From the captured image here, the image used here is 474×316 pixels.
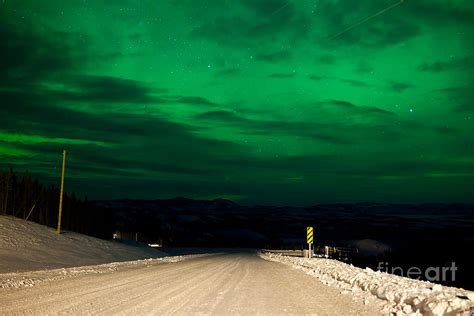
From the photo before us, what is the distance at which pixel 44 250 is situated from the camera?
32312 millimetres

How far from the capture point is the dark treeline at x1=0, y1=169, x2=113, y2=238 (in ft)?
159

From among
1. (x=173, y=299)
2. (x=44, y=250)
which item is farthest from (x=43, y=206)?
(x=173, y=299)

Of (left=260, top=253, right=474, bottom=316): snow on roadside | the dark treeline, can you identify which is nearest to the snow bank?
the dark treeline

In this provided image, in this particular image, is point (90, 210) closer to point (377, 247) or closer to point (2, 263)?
point (2, 263)

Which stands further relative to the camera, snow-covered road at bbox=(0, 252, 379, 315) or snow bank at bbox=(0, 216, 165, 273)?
snow bank at bbox=(0, 216, 165, 273)

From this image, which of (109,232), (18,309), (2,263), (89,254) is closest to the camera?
(18,309)

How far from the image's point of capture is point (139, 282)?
52.9ft

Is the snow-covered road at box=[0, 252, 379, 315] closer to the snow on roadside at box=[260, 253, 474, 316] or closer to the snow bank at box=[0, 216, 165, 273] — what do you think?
the snow on roadside at box=[260, 253, 474, 316]

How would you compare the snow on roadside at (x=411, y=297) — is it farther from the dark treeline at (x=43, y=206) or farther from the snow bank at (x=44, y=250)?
the dark treeline at (x=43, y=206)

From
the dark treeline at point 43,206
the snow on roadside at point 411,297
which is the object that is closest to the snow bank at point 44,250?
the dark treeline at point 43,206

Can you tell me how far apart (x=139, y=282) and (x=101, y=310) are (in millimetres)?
6552

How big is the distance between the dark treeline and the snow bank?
10036 millimetres

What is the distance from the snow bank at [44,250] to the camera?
2627 centimetres

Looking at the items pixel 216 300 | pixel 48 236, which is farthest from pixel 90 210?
pixel 216 300
